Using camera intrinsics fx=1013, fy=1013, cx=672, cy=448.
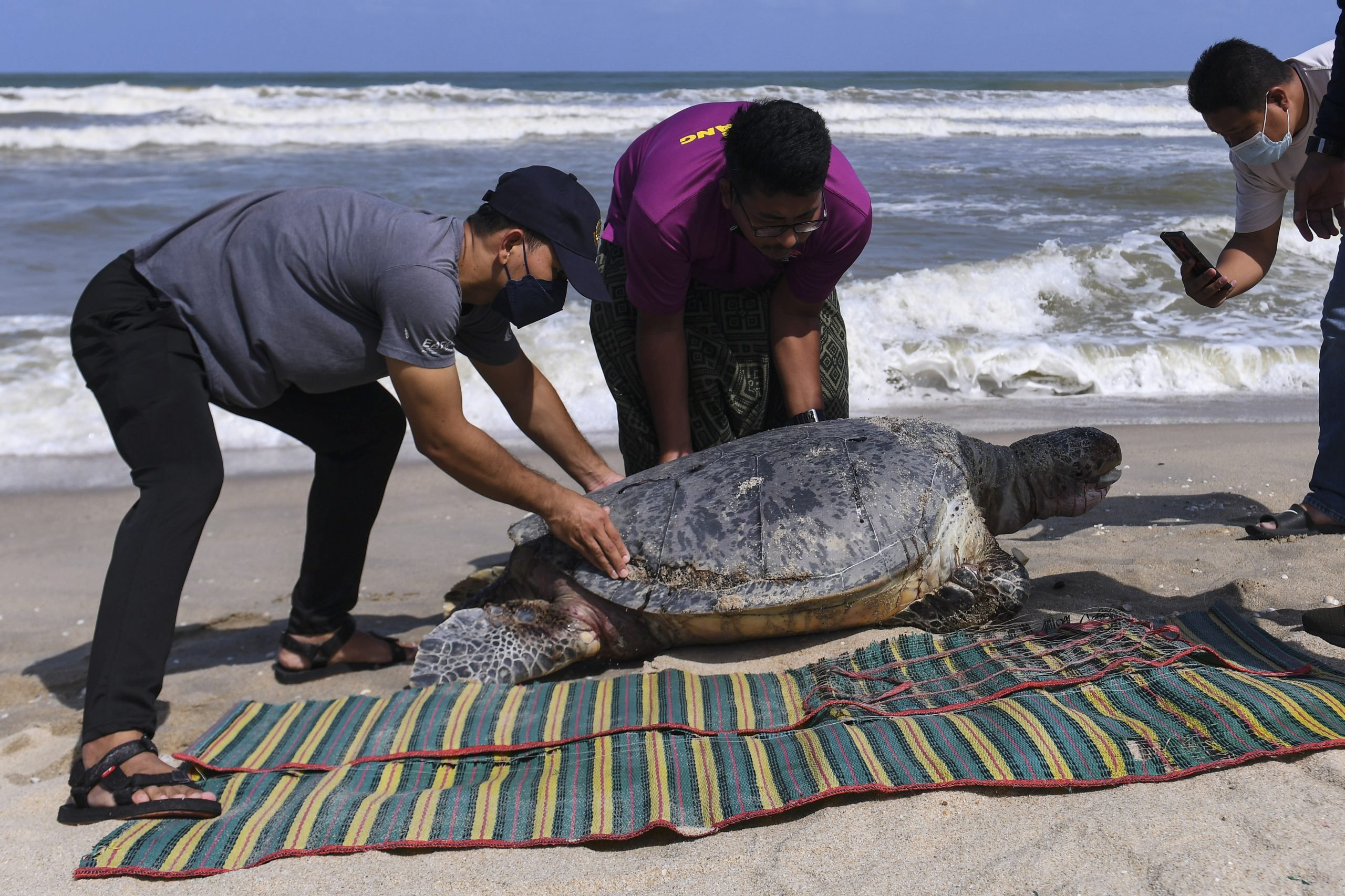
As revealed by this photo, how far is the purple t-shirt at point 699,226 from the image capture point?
2.70m

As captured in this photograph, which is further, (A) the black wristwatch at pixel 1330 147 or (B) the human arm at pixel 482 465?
(A) the black wristwatch at pixel 1330 147

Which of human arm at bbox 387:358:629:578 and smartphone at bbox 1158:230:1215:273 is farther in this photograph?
smartphone at bbox 1158:230:1215:273

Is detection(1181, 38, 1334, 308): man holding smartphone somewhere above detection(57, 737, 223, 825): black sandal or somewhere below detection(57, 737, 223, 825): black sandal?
above

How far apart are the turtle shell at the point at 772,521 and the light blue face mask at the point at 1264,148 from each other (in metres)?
1.26

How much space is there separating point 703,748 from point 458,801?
50 cm

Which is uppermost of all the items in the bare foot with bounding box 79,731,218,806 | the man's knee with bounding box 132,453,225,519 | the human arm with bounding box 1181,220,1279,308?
the human arm with bounding box 1181,220,1279,308

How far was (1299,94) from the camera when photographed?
9.53 feet

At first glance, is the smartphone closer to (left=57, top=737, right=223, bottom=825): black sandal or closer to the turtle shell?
the turtle shell

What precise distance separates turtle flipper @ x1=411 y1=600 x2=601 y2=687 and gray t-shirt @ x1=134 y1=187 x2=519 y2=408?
74 cm

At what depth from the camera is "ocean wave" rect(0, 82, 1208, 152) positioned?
14.8 metres

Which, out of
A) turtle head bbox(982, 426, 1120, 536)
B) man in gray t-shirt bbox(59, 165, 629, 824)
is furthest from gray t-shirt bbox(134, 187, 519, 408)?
turtle head bbox(982, 426, 1120, 536)

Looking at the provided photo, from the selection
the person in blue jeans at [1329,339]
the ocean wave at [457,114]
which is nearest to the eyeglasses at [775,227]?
the person in blue jeans at [1329,339]

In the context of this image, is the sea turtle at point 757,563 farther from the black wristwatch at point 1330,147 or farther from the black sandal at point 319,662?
the black wristwatch at point 1330,147

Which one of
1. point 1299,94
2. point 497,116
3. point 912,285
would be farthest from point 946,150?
point 1299,94
